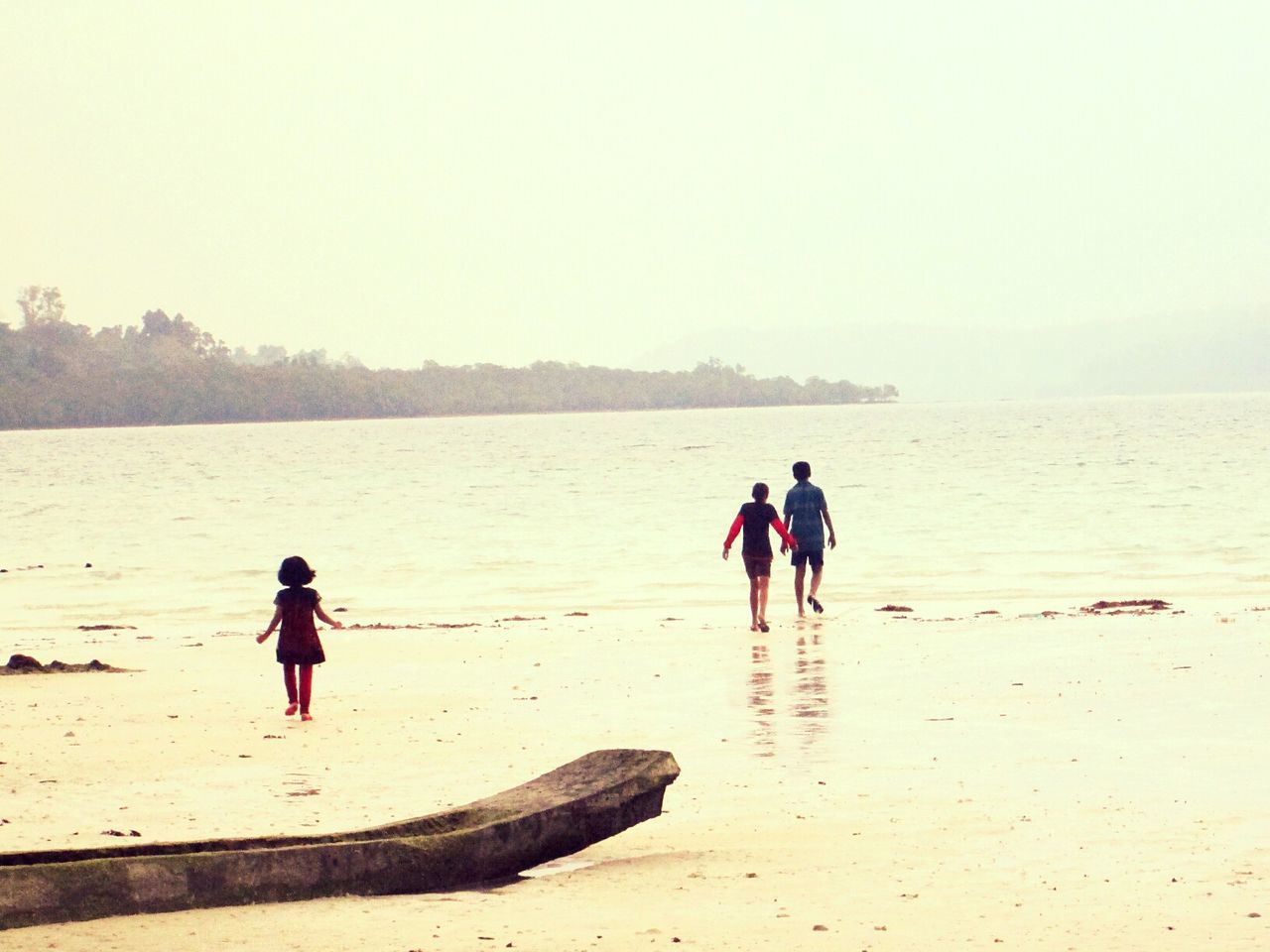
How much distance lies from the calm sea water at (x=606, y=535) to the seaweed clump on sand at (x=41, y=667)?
6.85 m

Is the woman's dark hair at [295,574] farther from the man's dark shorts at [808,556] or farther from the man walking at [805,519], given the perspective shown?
the man's dark shorts at [808,556]

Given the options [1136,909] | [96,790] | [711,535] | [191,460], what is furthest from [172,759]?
[191,460]

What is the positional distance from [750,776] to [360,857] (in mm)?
3461

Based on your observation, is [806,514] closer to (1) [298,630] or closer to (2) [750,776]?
(1) [298,630]

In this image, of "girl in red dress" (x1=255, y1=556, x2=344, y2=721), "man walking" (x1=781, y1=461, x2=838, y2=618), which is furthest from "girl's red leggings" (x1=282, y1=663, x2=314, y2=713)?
"man walking" (x1=781, y1=461, x2=838, y2=618)

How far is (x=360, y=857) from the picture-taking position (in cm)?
659

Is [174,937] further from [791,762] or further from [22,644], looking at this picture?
[22,644]

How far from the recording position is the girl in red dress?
475 inches

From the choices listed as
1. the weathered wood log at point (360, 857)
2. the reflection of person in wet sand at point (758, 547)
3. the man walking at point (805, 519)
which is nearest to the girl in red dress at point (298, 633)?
the weathered wood log at point (360, 857)

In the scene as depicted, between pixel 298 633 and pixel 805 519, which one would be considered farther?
pixel 805 519

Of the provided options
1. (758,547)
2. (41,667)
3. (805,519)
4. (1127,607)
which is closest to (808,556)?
(805,519)

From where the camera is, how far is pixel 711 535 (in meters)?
39.3

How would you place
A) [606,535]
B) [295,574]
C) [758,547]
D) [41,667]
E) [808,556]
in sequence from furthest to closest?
[606,535], [808,556], [758,547], [41,667], [295,574]

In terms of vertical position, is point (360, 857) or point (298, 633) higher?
point (298, 633)
